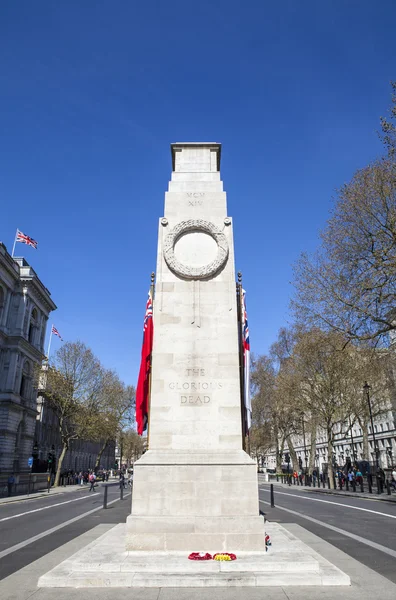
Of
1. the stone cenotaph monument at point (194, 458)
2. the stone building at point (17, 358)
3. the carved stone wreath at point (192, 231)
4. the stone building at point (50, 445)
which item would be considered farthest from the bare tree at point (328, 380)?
the stone building at point (50, 445)

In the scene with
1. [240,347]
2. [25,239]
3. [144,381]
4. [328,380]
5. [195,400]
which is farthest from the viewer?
[25,239]

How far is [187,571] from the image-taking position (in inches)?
289

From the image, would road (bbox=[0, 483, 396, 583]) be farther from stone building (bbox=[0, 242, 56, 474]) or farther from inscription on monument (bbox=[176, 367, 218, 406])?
stone building (bbox=[0, 242, 56, 474])

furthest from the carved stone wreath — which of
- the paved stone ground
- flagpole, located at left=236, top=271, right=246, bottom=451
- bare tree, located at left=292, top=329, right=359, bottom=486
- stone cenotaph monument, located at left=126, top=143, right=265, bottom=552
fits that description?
bare tree, located at left=292, top=329, right=359, bottom=486

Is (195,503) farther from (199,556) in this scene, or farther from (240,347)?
(240,347)

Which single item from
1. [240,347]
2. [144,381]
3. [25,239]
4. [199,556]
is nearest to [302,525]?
[240,347]

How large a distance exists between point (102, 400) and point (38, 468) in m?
16.6

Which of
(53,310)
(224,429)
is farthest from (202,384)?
(53,310)

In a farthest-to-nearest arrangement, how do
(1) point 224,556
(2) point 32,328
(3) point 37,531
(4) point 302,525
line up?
(2) point 32,328, (4) point 302,525, (3) point 37,531, (1) point 224,556

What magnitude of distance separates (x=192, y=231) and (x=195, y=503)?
669 centimetres

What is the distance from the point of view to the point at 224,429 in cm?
977

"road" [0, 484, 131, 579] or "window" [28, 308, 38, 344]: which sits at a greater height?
"window" [28, 308, 38, 344]

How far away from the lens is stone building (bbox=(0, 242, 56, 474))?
5028 cm

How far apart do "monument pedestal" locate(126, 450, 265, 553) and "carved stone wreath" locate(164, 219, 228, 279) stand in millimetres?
4381
